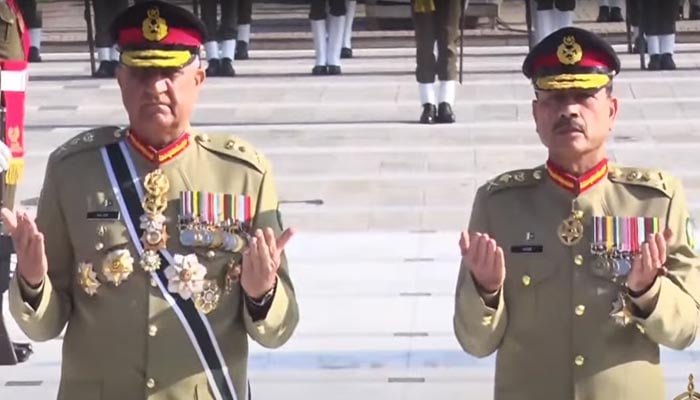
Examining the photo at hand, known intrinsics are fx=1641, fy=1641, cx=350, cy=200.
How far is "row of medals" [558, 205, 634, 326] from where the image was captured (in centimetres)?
351

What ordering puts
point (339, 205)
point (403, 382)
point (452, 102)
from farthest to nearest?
point (452, 102) < point (339, 205) < point (403, 382)

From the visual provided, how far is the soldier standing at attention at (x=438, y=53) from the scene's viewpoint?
11.7m

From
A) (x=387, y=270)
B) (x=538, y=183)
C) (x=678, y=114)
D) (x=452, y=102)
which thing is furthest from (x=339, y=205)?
(x=538, y=183)

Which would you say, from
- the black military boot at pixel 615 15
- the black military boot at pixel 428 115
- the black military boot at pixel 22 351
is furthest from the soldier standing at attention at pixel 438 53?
the black military boot at pixel 615 15

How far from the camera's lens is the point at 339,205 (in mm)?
9719

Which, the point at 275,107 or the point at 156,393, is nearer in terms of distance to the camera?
the point at 156,393

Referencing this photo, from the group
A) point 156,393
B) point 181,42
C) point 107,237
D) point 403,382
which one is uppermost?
point 181,42

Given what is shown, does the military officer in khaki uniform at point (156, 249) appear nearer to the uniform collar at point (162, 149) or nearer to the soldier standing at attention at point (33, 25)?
the uniform collar at point (162, 149)

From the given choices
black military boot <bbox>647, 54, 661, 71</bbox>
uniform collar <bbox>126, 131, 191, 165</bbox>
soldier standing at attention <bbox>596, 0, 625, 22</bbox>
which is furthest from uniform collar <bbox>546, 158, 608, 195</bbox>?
soldier standing at attention <bbox>596, 0, 625, 22</bbox>

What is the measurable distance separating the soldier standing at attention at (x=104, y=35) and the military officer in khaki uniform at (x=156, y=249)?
10.1 meters

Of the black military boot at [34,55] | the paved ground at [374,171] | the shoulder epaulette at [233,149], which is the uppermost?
the shoulder epaulette at [233,149]

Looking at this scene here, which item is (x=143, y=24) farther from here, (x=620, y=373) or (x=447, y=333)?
(x=447, y=333)

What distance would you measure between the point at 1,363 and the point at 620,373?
392 centimetres

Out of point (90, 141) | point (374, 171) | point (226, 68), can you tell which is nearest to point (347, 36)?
point (226, 68)
